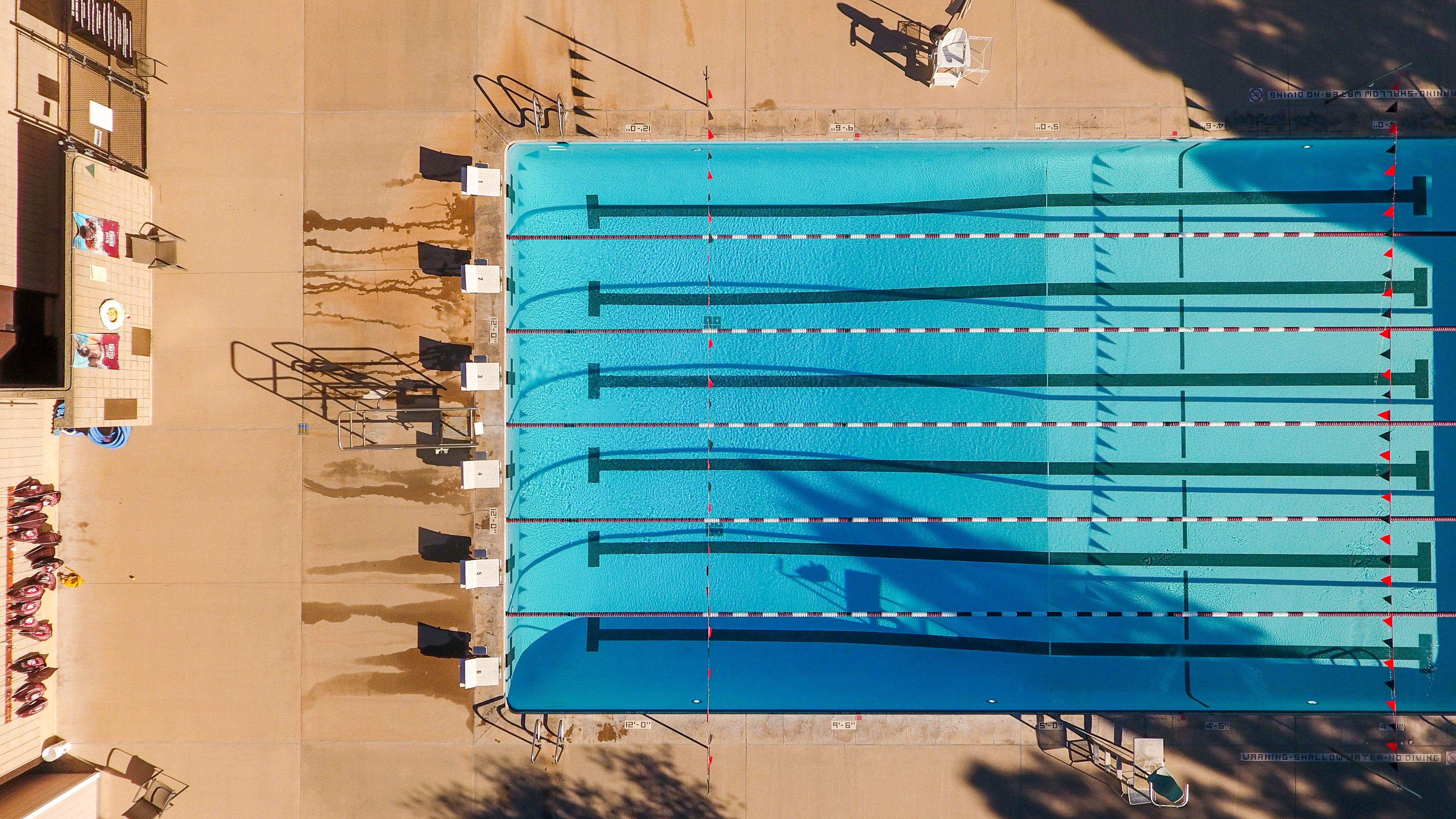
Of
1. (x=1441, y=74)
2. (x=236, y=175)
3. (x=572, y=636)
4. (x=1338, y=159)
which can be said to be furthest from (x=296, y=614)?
(x=1441, y=74)

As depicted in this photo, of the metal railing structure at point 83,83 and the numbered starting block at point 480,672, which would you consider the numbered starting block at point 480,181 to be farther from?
the numbered starting block at point 480,672

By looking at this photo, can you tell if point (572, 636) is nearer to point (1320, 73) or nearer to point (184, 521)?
point (184, 521)

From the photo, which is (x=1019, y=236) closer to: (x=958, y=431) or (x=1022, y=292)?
(x=1022, y=292)

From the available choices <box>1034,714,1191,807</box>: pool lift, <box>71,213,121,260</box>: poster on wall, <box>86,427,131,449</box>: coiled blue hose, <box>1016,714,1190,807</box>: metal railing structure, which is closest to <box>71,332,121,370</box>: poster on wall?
<box>86,427,131,449</box>: coiled blue hose

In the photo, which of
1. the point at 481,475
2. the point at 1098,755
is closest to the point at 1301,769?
the point at 1098,755

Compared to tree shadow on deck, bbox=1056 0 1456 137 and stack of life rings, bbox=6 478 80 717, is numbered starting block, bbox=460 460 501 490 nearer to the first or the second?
stack of life rings, bbox=6 478 80 717

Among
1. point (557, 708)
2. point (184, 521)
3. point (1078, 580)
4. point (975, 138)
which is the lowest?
point (557, 708)

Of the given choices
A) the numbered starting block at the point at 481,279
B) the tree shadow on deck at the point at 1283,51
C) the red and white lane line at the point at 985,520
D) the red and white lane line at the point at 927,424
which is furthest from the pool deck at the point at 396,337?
the red and white lane line at the point at 985,520
